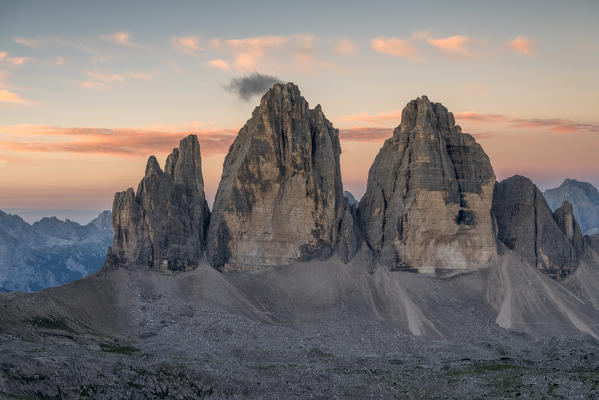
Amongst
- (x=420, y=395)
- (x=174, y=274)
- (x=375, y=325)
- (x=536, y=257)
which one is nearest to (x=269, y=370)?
(x=420, y=395)

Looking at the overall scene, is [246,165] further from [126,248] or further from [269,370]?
[269,370]

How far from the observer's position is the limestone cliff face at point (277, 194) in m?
173

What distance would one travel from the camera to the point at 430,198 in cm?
18262

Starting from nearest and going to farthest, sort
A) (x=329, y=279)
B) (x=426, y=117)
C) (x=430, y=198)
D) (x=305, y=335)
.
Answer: (x=305, y=335) → (x=329, y=279) → (x=430, y=198) → (x=426, y=117)

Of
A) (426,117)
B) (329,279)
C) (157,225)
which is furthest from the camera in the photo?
(426,117)

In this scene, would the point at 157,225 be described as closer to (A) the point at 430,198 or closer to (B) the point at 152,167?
(B) the point at 152,167

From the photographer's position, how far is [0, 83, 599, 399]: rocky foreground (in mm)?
125875

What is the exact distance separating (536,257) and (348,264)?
52264 mm

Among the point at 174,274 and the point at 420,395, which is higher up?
the point at 174,274

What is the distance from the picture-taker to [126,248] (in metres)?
166

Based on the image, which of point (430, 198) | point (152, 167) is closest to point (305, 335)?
point (152, 167)

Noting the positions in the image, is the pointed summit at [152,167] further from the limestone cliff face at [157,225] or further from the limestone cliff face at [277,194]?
the limestone cliff face at [277,194]

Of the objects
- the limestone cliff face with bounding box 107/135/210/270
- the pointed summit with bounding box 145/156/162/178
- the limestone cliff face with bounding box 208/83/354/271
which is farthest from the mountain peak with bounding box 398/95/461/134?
the pointed summit with bounding box 145/156/162/178

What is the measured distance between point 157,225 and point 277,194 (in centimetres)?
2867
